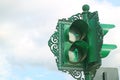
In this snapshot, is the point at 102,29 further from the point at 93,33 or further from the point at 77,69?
the point at 77,69

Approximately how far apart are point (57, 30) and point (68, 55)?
0.65 metres

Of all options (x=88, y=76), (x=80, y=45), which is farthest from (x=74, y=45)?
(x=88, y=76)

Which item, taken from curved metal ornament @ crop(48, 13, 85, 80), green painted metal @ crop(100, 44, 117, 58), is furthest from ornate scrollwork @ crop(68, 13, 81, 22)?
green painted metal @ crop(100, 44, 117, 58)

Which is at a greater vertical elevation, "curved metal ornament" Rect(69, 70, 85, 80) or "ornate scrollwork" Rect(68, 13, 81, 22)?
"ornate scrollwork" Rect(68, 13, 81, 22)

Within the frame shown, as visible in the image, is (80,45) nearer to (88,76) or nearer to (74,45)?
(74,45)

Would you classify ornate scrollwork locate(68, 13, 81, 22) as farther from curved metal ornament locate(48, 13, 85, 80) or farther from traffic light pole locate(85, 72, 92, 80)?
traffic light pole locate(85, 72, 92, 80)

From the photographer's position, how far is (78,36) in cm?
763

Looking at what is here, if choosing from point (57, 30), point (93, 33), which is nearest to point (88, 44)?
point (93, 33)

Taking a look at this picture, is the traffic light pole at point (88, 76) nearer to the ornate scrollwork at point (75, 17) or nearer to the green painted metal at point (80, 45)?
the green painted metal at point (80, 45)

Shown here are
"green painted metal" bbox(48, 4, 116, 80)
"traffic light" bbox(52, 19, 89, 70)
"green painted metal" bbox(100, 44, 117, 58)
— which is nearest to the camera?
"green painted metal" bbox(100, 44, 117, 58)

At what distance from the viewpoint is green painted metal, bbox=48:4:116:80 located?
7.27 m

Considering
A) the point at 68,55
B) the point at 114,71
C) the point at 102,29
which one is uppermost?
the point at 102,29

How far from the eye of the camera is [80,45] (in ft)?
24.3

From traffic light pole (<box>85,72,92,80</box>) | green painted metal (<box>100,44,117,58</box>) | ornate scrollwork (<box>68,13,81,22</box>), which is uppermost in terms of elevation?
ornate scrollwork (<box>68,13,81,22</box>)
